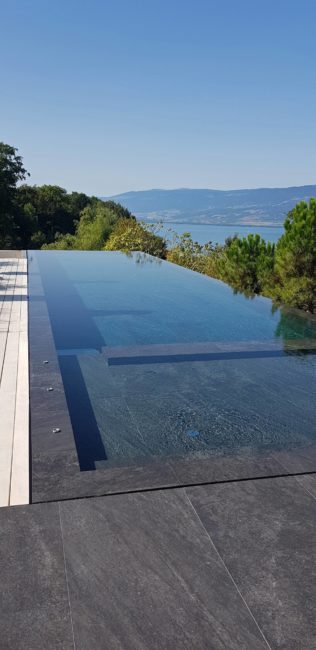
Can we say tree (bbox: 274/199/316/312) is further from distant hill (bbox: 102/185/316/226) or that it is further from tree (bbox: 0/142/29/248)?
distant hill (bbox: 102/185/316/226)

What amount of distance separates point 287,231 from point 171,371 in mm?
3788

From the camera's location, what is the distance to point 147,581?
1760 mm

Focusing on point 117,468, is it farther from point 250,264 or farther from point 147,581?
point 250,264

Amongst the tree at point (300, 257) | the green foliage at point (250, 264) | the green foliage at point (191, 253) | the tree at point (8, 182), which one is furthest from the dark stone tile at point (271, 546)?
the tree at point (8, 182)

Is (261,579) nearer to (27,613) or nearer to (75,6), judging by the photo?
(27,613)

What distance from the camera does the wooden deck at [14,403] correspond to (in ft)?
7.75

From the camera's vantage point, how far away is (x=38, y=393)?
3355 millimetres

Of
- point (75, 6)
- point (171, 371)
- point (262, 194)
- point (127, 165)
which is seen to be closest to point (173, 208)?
point (262, 194)

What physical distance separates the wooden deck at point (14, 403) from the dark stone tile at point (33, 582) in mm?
174

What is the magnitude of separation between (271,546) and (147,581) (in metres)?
0.53

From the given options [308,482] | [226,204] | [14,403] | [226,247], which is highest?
[226,204]

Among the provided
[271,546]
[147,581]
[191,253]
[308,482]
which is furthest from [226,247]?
[147,581]

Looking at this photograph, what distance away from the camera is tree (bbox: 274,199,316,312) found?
688 cm

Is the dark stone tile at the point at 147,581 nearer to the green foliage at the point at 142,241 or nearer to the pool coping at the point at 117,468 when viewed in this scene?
the pool coping at the point at 117,468
